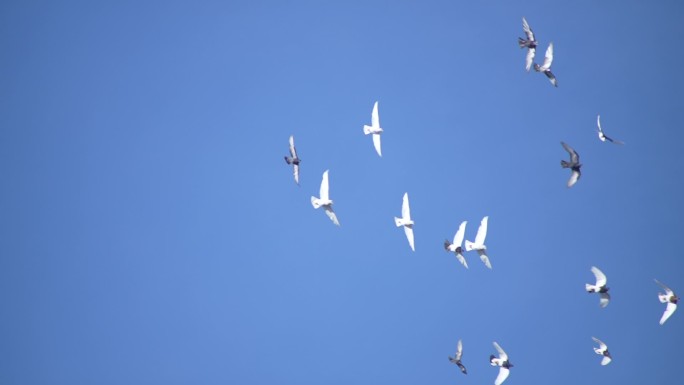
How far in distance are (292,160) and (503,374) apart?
56.5ft

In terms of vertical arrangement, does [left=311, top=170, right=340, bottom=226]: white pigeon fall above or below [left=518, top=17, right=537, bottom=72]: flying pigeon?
below

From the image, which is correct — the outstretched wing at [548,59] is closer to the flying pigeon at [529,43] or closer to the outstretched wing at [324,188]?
the flying pigeon at [529,43]

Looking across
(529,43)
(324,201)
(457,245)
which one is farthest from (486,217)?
(529,43)

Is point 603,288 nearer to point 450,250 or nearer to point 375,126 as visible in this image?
point 450,250

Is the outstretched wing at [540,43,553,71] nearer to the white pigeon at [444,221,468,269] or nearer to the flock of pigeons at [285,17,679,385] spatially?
the flock of pigeons at [285,17,679,385]

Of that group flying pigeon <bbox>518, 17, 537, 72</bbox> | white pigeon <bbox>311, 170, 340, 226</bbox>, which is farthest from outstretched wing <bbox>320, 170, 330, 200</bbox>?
flying pigeon <bbox>518, 17, 537, 72</bbox>

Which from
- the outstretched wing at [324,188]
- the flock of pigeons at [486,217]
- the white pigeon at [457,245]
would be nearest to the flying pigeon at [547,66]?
the flock of pigeons at [486,217]

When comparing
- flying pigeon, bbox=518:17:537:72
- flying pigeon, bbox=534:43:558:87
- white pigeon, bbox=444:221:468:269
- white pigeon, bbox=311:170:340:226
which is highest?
flying pigeon, bbox=518:17:537:72

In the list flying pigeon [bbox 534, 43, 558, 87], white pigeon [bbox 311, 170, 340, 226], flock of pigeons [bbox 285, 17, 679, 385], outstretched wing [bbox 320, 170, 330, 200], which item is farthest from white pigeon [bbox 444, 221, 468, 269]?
flying pigeon [bbox 534, 43, 558, 87]

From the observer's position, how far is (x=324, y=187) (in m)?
47.0

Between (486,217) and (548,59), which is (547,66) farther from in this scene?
(486,217)

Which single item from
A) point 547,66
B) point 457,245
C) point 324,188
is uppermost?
point 547,66

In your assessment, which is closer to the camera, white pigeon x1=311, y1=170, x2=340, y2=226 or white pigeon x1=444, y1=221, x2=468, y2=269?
white pigeon x1=311, y1=170, x2=340, y2=226

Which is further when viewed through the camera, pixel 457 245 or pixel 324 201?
pixel 457 245
